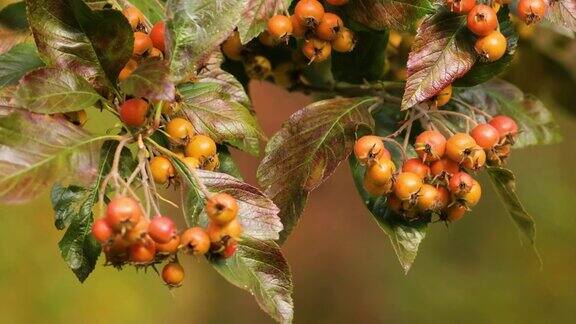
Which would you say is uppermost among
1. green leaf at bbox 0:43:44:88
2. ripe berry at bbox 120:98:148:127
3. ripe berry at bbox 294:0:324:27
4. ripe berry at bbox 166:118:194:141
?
ripe berry at bbox 294:0:324:27

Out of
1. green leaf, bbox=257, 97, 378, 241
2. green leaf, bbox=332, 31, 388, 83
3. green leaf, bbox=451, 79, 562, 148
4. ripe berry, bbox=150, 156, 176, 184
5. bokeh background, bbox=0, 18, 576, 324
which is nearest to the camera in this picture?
ripe berry, bbox=150, 156, 176, 184

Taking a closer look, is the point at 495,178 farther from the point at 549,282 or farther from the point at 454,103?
the point at 549,282

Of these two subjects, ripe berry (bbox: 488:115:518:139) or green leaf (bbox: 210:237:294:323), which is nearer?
green leaf (bbox: 210:237:294:323)

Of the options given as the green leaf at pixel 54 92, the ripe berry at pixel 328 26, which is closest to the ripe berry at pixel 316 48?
the ripe berry at pixel 328 26

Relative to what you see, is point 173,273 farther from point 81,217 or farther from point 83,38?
point 83,38

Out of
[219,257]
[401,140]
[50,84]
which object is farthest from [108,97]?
[401,140]

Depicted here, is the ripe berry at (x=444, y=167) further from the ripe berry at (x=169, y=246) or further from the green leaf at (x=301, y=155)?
the ripe berry at (x=169, y=246)

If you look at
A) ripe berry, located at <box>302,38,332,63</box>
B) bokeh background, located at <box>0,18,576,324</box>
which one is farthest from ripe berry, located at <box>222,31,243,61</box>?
bokeh background, located at <box>0,18,576,324</box>

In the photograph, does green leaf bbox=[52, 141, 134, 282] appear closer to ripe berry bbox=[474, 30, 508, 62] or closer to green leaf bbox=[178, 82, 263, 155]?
green leaf bbox=[178, 82, 263, 155]
